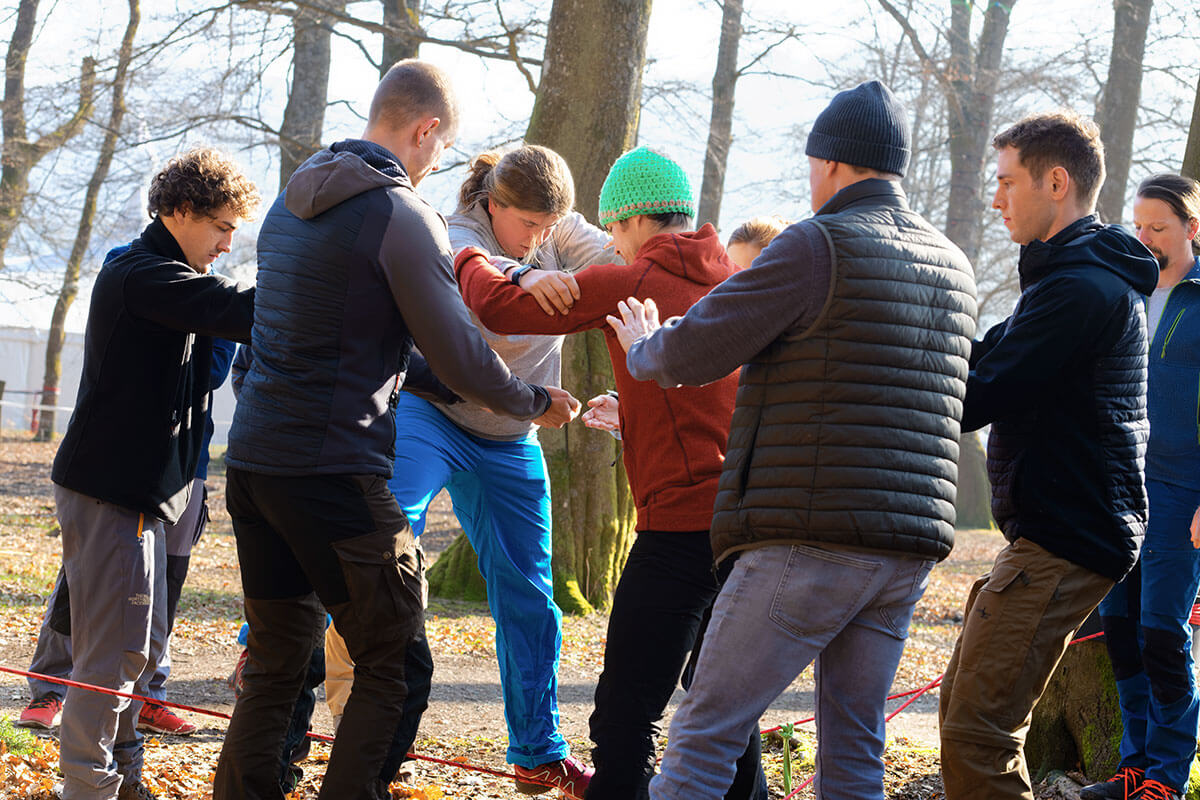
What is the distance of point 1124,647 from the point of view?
13.8ft

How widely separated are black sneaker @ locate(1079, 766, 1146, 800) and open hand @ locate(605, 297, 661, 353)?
2641 mm

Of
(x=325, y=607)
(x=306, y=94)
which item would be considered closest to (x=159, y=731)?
(x=325, y=607)

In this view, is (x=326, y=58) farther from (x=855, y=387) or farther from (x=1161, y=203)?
(x=855, y=387)

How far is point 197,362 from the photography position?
351 centimetres

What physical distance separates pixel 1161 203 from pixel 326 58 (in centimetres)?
1465

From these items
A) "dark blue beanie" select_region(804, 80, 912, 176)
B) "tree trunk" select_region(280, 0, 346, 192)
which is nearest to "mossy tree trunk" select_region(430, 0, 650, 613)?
"dark blue beanie" select_region(804, 80, 912, 176)

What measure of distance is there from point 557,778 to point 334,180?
221 centimetres

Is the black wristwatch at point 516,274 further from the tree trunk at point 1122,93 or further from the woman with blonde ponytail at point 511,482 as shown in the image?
the tree trunk at point 1122,93

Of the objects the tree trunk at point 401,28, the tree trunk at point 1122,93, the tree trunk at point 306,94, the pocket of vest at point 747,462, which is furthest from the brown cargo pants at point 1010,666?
the tree trunk at point 1122,93

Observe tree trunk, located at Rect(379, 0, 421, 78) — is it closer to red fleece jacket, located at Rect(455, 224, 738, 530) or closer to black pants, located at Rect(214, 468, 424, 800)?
red fleece jacket, located at Rect(455, 224, 738, 530)

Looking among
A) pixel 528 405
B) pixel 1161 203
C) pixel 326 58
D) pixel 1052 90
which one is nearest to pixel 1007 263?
pixel 1052 90

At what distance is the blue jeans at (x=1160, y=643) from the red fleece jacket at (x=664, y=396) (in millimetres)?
2007

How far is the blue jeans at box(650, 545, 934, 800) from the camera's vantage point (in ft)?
8.32

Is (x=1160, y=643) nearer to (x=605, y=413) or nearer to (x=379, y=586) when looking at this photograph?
(x=605, y=413)
